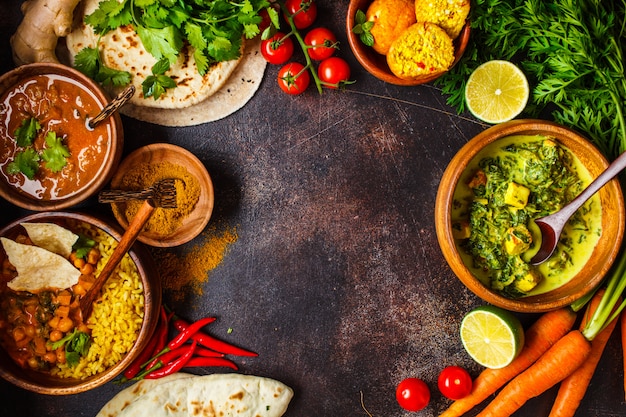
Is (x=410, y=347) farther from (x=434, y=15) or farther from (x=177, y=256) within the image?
(x=434, y=15)

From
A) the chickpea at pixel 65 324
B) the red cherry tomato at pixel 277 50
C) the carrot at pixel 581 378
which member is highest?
the red cherry tomato at pixel 277 50

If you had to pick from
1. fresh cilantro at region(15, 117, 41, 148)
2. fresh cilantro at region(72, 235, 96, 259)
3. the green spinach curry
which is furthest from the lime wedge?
fresh cilantro at region(15, 117, 41, 148)

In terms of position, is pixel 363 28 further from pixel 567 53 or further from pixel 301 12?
pixel 567 53

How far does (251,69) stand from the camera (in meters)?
3.49

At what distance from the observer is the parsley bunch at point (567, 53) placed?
10.0ft

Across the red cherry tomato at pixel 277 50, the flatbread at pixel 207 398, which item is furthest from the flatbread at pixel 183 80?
the flatbread at pixel 207 398

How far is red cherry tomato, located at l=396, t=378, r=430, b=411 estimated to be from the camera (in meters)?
3.48

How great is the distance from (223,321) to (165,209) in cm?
90

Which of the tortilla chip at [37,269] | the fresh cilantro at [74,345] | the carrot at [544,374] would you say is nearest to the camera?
the tortilla chip at [37,269]

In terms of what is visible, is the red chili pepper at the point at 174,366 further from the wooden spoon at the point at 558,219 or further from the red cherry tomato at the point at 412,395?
the wooden spoon at the point at 558,219

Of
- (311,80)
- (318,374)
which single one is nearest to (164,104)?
(311,80)

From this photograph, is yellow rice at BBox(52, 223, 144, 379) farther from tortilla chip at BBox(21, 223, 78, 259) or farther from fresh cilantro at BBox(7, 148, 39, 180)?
fresh cilantro at BBox(7, 148, 39, 180)

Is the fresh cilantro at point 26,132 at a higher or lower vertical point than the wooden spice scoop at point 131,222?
higher

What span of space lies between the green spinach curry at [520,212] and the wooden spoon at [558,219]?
0.20ft
